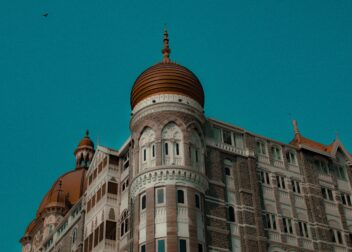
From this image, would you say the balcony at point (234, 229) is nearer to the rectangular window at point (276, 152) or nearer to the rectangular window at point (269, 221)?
the rectangular window at point (269, 221)

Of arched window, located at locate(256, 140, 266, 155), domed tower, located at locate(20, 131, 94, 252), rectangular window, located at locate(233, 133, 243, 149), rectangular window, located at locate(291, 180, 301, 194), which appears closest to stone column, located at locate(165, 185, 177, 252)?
rectangular window, located at locate(233, 133, 243, 149)

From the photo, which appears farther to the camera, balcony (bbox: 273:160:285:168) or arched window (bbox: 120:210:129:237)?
balcony (bbox: 273:160:285:168)

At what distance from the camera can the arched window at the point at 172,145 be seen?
162 feet

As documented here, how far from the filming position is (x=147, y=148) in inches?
1997

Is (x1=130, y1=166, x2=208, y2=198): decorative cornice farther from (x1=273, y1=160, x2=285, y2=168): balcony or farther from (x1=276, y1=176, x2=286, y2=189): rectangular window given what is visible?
(x1=273, y1=160, x2=285, y2=168): balcony

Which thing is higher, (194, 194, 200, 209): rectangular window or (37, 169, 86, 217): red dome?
(37, 169, 86, 217): red dome

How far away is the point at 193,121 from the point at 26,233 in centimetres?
4782

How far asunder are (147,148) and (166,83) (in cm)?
572

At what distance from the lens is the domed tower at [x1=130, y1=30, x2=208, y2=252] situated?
46250 millimetres

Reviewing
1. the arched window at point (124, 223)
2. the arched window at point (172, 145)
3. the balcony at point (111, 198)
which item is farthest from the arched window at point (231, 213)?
the balcony at point (111, 198)

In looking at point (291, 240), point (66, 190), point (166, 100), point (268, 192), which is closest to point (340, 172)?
point (268, 192)

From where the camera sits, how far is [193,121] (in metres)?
51.6

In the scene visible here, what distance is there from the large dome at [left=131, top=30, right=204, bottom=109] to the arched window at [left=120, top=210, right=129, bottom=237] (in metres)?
9.06

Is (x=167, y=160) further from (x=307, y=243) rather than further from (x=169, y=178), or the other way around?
(x=307, y=243)
